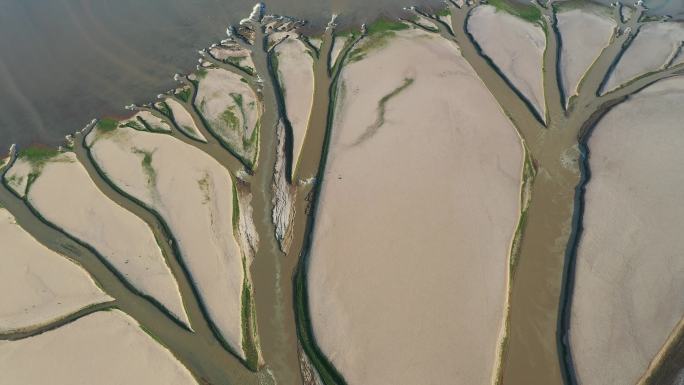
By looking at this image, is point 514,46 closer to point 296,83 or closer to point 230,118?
point 296,83

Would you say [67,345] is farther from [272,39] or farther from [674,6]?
[674,6]

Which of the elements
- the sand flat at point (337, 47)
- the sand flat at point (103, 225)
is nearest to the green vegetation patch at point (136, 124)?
the sand flat at point (103, 225)

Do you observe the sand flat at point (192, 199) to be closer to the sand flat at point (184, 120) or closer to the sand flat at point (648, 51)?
the sand flat at point (184, 120)

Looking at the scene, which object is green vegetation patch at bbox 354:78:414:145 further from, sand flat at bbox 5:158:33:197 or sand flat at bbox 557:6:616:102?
sand flat at bbox 5:158:33:197

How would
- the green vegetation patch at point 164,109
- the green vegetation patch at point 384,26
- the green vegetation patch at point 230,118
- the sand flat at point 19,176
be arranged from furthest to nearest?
the green vegetation patch at point 384,26 < the green vegetation patch at point 164,109 < the green vegetation patch at point 230,118 < the sand flat at point 19,176

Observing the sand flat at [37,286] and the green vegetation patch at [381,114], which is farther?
the green vegetation patch at [381,114]

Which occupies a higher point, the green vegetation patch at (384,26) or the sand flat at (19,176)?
the sand flat at (19,176)

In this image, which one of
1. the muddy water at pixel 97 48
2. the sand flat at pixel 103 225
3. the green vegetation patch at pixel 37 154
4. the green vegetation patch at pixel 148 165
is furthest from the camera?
the muddy water at pixel 97 48

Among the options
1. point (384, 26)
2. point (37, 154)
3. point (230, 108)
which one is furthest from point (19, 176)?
point (384, 26)

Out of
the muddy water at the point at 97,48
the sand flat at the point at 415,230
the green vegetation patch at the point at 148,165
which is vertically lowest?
the sand flat at the point at 415,230
